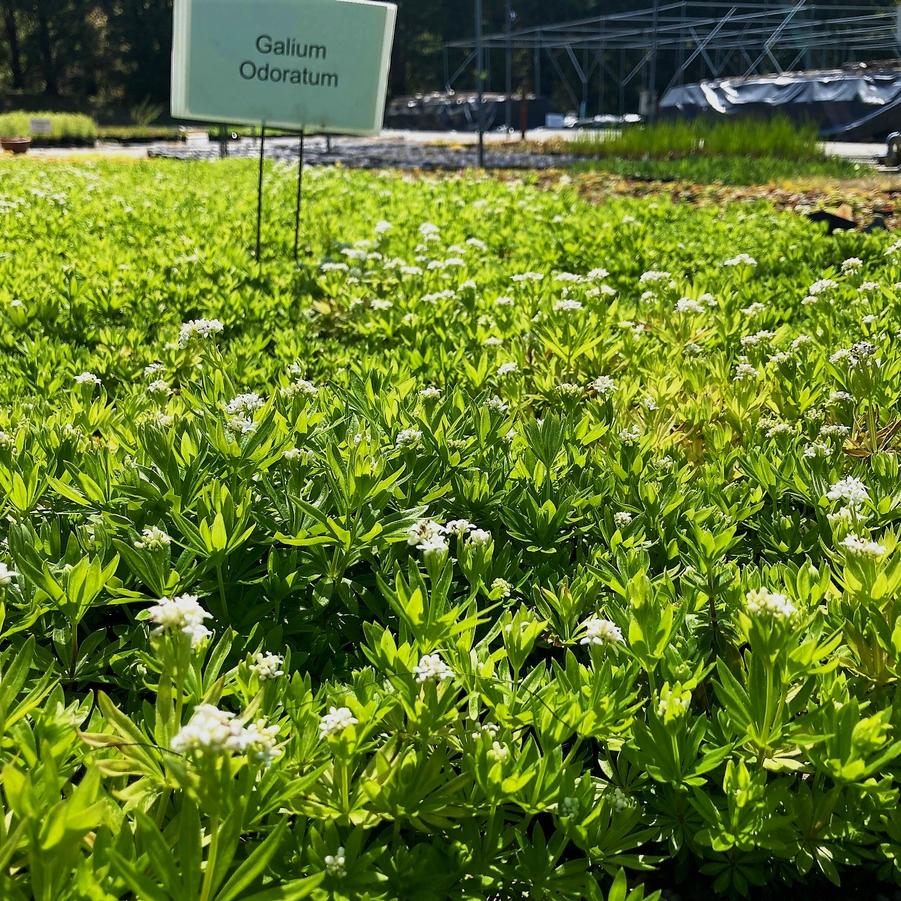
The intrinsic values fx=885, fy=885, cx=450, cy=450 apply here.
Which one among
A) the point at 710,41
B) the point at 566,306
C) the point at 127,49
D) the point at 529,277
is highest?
the point at 127,49

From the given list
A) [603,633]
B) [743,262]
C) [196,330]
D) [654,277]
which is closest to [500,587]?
[603,633]

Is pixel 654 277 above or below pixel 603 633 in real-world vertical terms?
above

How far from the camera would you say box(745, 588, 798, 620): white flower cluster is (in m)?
1.49

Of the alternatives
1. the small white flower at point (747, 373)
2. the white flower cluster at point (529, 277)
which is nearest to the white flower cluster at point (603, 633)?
the small white flower at point (747, 373)

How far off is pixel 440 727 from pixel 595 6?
69.2 meters

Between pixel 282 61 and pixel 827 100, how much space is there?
2404 cm

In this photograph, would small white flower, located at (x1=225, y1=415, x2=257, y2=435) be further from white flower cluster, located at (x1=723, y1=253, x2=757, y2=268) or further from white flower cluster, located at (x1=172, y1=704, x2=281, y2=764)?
white flower cluster, located at (x1=723, y1=253, x2=757, y2=268)

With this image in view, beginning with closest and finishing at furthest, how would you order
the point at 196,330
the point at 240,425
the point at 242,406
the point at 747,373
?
the point at 240,425
the point at 242,406
the point at 747,373
the point at 196,330

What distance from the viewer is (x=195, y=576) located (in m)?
1.82

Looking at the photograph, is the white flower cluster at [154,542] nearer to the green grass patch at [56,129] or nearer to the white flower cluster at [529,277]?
the white flower cluster at [529,277]

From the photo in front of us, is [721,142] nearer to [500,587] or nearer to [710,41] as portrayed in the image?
[500,587]

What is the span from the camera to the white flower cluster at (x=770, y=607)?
1487 mm

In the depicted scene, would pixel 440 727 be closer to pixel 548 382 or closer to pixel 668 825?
pixel 668 825

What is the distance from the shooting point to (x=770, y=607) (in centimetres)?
149
